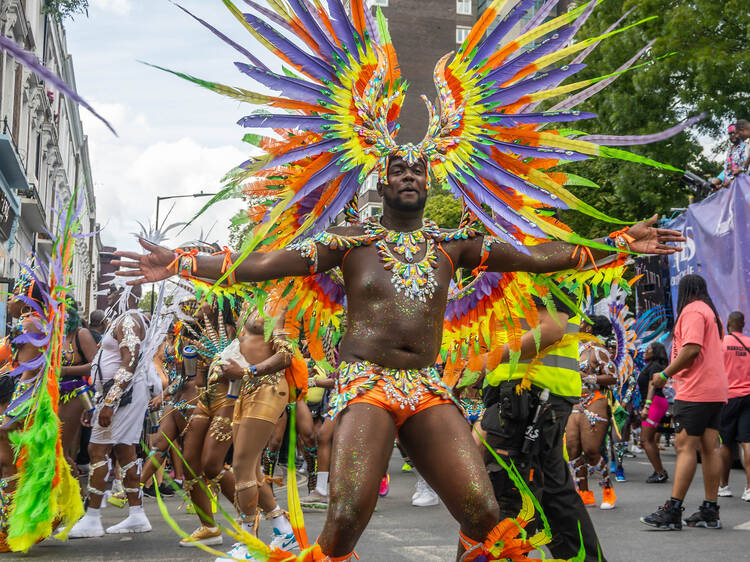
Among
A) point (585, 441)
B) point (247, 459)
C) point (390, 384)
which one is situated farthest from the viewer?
point (585, 441)

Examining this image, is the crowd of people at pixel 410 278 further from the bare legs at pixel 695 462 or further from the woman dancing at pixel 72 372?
the bare legs at pixel 695 462

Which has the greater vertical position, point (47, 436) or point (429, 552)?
point (47, 436)

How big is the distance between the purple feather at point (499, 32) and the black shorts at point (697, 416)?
12.7 feet

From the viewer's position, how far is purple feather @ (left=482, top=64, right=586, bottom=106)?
439 cm

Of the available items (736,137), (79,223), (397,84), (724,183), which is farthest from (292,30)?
(724,183)

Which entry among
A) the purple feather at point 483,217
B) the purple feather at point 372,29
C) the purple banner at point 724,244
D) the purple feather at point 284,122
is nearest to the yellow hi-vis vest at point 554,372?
the purple feather at point 483,217

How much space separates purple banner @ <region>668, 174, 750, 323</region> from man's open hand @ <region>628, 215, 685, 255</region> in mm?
7993

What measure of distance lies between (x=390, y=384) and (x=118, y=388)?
3993 mm


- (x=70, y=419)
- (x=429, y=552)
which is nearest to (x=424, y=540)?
(x=429, y=552)

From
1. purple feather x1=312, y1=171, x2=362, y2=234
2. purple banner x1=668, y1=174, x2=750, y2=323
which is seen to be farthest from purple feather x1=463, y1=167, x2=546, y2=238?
purple banner x1=668, y1=174, x2=750, y2=323

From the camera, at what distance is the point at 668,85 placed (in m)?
17.6

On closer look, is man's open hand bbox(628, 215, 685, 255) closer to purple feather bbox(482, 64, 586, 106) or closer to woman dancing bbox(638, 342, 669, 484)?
purple feather bbox(482, 64, 586, 106)

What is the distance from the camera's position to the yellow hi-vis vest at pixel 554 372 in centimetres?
513

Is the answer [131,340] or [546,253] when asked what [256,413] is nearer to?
[131,340]
